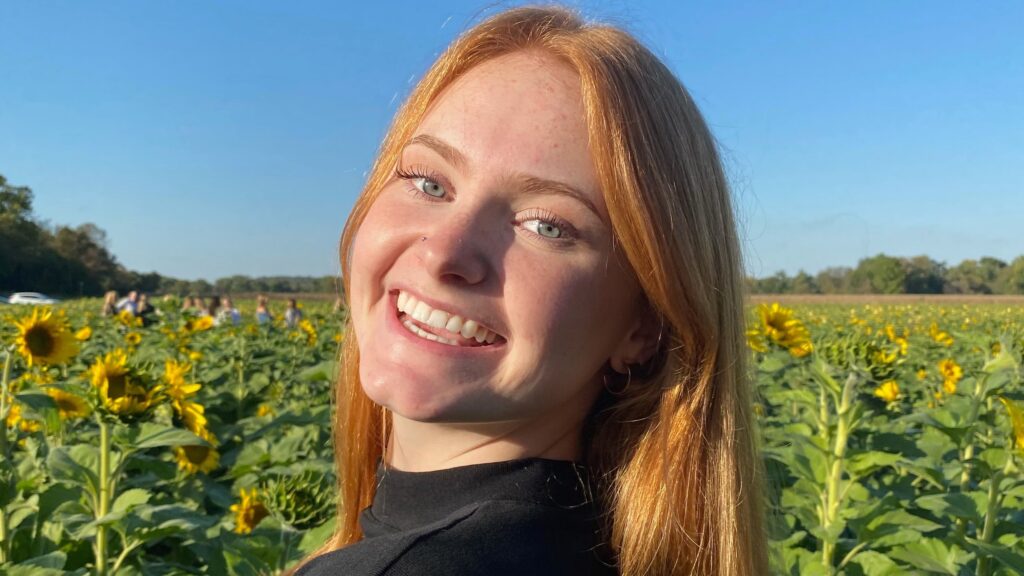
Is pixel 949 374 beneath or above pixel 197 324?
beneath

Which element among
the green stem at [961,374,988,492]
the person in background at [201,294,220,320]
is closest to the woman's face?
the green stem at [961,374,988,492]

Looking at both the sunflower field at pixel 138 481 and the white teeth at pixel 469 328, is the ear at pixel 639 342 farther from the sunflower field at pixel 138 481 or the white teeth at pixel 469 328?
the sunflower field at pixel 138 481

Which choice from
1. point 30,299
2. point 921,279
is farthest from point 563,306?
point 921,279

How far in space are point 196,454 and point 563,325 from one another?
2.60m

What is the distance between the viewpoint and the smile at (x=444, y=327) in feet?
3.71

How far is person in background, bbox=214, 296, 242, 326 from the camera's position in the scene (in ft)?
29.4

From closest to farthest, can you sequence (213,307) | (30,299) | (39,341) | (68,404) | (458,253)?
(458,253) < (68,404) < (39,341) < (213,307) < (30,299)

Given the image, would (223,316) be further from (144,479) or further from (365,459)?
(365,459)

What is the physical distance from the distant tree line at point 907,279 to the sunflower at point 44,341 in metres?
44.0

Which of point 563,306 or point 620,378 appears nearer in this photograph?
point 563,306

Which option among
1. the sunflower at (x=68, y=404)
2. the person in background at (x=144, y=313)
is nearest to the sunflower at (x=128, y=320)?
the person in background at (x=144, y=313)

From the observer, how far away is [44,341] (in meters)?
3.80

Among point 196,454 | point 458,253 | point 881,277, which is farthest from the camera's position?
point 881,277

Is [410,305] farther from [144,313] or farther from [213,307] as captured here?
[213,307]
